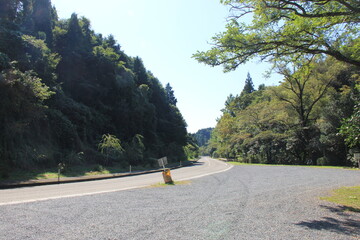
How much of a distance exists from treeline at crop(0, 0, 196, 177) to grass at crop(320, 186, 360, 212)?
18195 millimetres

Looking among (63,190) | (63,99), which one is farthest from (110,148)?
(63,190)

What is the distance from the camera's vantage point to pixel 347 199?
27.4 feet

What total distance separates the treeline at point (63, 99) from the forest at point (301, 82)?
15960 mm

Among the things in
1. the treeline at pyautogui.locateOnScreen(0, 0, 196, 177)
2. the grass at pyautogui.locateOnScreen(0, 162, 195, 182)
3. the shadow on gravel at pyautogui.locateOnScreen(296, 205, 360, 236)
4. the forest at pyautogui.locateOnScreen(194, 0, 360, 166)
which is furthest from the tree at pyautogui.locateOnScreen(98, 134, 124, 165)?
the shadow on gravel at pyautogui.locateOnScreen(296, 205, 360, 236)

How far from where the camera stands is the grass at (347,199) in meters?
7.30

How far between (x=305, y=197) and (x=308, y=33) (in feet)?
18.5

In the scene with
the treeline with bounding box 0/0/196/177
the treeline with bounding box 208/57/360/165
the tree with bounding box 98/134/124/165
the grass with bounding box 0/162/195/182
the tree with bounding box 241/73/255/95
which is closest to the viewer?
the grass with bounding box 0/162/195/182

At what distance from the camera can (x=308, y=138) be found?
35.2m

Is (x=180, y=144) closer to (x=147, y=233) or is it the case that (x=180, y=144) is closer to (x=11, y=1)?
(x=11, y=1)

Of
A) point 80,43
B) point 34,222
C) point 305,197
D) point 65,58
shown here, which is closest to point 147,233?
point 34,222

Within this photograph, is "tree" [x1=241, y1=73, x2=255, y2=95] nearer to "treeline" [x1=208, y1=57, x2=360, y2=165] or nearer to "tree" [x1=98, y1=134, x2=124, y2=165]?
"treeline" [x1=208, y1=57, x2=360, y2=165]

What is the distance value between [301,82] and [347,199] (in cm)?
3214

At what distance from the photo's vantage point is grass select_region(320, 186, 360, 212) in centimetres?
730

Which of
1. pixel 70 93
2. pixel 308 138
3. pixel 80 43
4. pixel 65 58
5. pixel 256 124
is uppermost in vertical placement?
pixel 80 43
